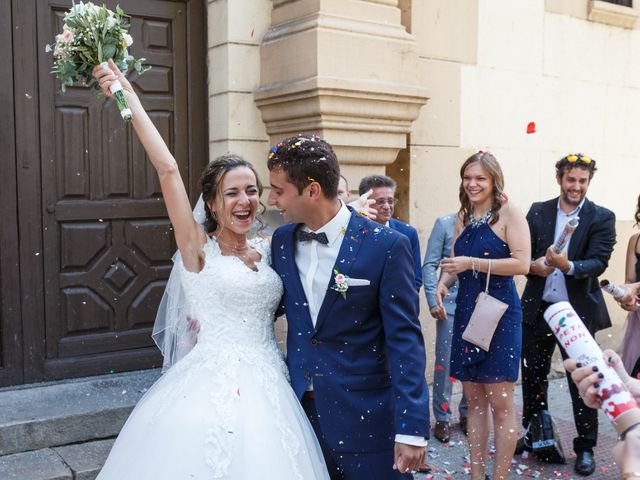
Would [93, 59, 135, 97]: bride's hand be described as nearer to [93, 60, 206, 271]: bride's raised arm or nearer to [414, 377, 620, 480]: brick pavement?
[93, 60, 206, 271]: bride's raised arm

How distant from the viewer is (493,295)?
4652mm

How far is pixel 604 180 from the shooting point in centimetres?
842

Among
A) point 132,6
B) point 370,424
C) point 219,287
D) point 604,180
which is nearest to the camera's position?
point 370,424

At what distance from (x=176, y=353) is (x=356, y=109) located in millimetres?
2879

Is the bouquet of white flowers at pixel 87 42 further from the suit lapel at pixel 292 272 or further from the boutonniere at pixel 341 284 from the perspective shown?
the boutonniere at pixel 341 284

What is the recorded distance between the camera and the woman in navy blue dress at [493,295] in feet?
15.0

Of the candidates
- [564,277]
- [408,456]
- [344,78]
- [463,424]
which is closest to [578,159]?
[564,277]

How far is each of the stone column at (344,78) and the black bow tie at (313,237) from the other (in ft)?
8.58

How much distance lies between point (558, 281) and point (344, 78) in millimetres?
2239

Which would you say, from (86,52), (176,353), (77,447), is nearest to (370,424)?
(176,353)

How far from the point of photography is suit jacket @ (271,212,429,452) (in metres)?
3.04

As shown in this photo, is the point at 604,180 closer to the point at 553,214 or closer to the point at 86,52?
the point at 553,214

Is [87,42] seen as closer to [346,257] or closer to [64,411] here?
[346,257]

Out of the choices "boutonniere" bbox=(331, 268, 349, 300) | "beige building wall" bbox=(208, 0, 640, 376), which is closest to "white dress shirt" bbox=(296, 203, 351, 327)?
"boutonniere" bbox=(331, 268, 349, 300)
